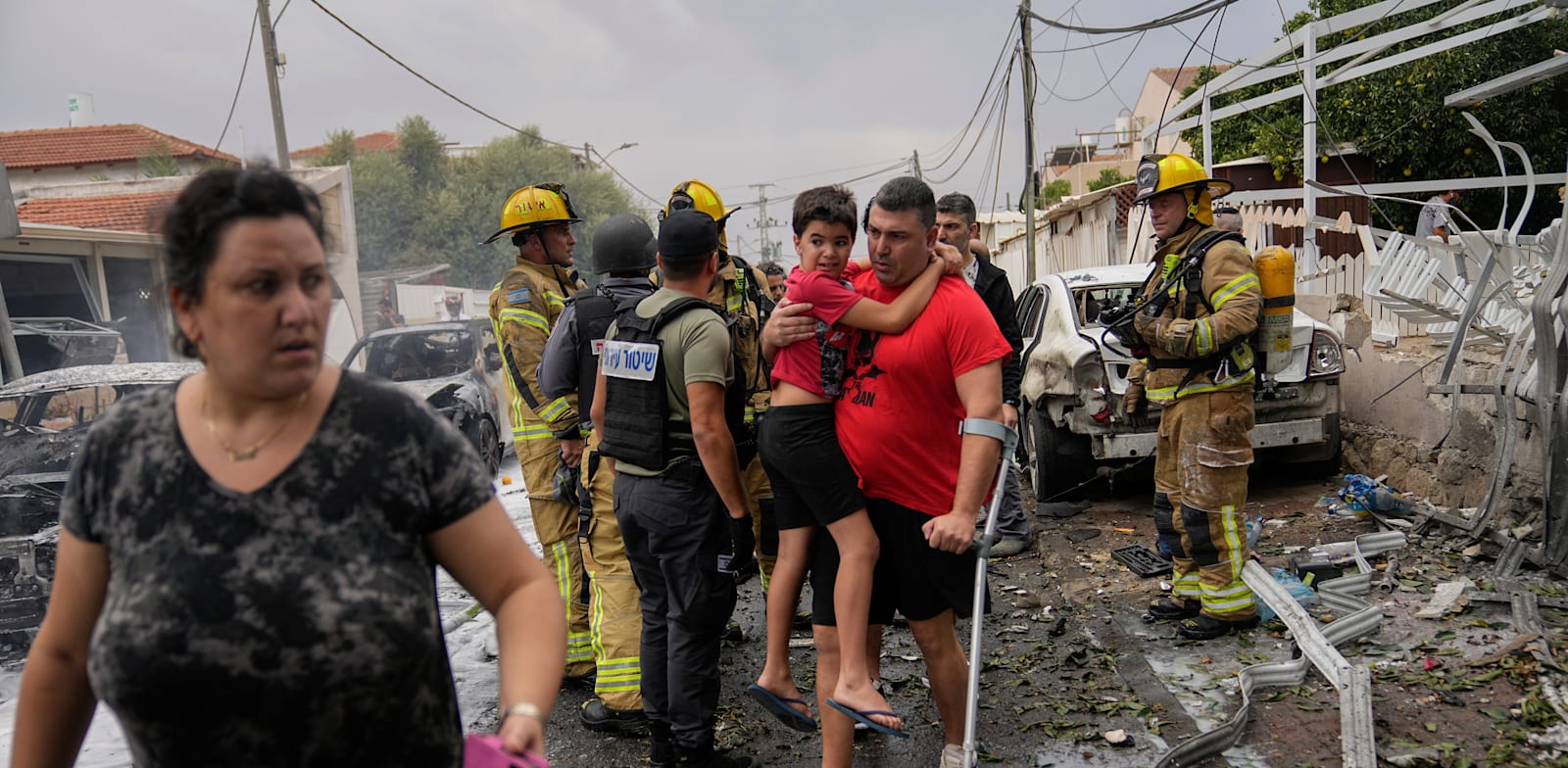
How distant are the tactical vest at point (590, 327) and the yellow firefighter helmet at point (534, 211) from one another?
860 millimetres

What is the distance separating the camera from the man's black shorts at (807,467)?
3377 millimetres

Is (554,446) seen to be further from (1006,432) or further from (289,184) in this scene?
(289,184)

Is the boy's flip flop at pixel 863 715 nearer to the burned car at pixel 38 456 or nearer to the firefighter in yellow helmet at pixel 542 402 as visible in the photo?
the firefighter in yellow helmet at pixel 542 402

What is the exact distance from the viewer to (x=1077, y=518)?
297 inches

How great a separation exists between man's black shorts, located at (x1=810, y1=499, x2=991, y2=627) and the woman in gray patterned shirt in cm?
175

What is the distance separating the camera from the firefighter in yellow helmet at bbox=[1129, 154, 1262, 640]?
4961 millimetres

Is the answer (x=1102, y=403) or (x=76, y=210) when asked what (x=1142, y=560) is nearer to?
(x=1102, y=403)

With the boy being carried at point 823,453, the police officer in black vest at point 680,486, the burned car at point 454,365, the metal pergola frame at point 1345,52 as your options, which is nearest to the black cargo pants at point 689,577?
the police officer in black vest at point 680,486

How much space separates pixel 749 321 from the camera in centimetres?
459

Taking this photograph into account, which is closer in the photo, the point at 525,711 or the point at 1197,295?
the point at 525,711

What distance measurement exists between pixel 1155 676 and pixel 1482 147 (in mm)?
14297

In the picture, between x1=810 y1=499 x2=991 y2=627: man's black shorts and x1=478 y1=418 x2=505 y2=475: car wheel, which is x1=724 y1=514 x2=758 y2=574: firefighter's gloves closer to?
x1=810 y1=499 x2=991 y2=627: man's black shorts

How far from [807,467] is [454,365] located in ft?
27.1

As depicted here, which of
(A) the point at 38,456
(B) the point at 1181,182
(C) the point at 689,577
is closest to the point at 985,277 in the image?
(B) the point at 1181,182
